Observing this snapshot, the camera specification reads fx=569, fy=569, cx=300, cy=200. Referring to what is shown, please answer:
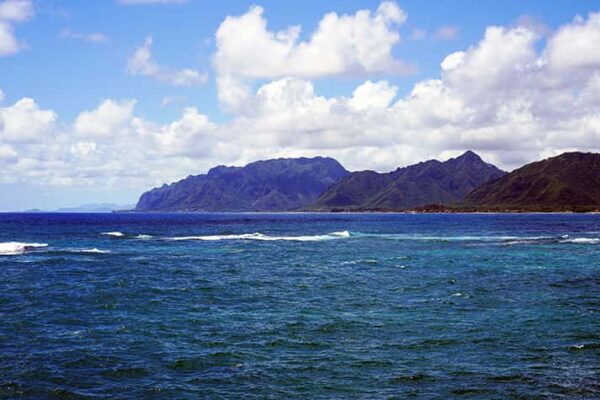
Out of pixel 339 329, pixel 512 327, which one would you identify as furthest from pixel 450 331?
pixel 339 329

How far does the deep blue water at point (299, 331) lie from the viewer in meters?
22.9

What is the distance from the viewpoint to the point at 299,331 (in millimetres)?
31953

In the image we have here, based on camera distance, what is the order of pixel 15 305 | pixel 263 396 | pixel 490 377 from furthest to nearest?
pixel 15 305 < pixel 490 377 < pixel 263 396

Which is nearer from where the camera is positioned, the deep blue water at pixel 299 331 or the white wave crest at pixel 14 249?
the deep blue water at pixel 299 331

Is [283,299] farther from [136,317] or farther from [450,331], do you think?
[450,331]

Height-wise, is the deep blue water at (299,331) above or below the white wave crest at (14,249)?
below

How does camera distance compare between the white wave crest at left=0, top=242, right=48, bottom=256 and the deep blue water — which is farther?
the white wave crest at left=0, top=242, right=48, bottom=256

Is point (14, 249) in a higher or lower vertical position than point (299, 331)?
higher

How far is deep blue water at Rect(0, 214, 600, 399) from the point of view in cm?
2292

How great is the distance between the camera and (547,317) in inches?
1401

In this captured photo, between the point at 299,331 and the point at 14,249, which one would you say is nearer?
the point at 299,331

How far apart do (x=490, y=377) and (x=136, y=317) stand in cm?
2194

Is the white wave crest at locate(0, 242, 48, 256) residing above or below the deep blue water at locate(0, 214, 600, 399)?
above

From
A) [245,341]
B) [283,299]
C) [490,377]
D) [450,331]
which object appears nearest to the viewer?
[490,377]
